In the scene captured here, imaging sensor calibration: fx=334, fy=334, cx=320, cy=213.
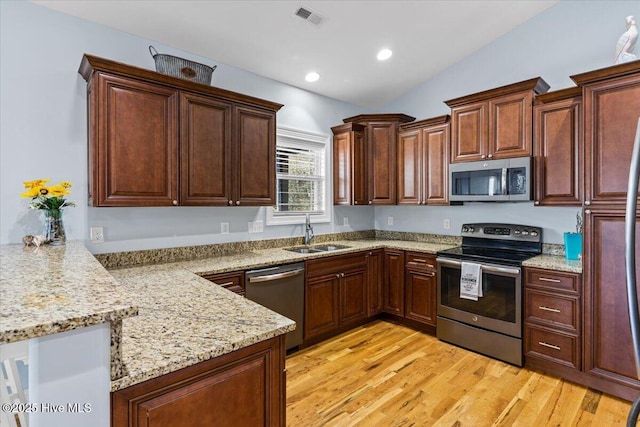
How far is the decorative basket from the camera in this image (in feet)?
8.27

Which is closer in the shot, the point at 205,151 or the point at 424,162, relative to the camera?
the point at 205,151

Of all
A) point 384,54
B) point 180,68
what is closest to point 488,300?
point 384,54

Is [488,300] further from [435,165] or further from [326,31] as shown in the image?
[326,31]

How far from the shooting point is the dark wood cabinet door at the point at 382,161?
4.09 m

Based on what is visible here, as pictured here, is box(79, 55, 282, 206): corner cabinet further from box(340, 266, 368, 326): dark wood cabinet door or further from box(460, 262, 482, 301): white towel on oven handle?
box(460, 262, 482, 301): white towel on oven handle

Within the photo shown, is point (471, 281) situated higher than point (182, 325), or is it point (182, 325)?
point (182, 325)

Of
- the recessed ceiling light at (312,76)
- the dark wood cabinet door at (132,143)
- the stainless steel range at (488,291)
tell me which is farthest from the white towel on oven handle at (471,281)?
the dark wood cabinet door at (132,143)

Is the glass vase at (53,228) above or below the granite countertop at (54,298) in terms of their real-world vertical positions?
above

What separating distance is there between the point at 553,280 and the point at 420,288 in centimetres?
123

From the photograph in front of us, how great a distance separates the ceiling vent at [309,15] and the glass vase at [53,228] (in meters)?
2.29

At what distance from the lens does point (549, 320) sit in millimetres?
2713

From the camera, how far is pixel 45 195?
214 centimetres

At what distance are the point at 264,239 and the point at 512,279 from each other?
2356mm

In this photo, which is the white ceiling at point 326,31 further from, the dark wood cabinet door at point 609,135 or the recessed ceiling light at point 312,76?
the dark wood cabinet door at point 609,135
